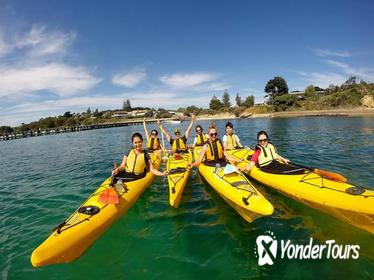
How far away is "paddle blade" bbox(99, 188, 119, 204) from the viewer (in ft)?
21.0

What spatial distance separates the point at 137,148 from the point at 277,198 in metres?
5.05

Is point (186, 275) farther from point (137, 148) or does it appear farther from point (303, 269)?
point (137, 148)

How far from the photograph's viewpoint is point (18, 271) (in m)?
5.50

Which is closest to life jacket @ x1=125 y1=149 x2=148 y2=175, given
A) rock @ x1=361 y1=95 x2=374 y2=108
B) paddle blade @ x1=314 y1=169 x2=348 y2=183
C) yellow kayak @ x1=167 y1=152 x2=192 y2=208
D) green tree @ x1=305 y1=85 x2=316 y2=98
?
A: yellow kayak @ x1=167 y1=152 x2=192 y2=208

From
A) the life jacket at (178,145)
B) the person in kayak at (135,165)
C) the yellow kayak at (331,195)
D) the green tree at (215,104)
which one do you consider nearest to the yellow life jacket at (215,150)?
the yellow kayak at (331,195)

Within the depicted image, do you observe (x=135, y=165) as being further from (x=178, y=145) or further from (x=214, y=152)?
(x=178, y=145)

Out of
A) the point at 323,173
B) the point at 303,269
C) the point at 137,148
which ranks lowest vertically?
the point at 303,269

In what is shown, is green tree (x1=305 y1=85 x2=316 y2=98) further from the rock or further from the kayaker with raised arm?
the kayaker with raised arm

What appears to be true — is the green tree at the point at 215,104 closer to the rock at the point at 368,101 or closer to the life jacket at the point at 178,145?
the rock at the point at 368,101

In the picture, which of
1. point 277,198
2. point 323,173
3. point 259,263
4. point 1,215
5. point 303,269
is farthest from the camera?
point 1,215

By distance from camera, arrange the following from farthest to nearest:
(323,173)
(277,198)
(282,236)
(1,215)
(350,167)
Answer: (350,167) < (1,215) < (277,198) < (323,173) < (282,236)

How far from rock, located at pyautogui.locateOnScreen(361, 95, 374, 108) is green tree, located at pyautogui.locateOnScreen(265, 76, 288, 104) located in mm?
27613

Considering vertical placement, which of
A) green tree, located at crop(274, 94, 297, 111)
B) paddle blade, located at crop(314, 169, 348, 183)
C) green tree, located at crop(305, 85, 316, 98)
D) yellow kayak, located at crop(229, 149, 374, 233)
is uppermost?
green tree, located at crop(305, 85, 316, 98)

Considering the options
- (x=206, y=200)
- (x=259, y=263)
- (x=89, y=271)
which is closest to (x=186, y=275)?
(x=259, y=263)
